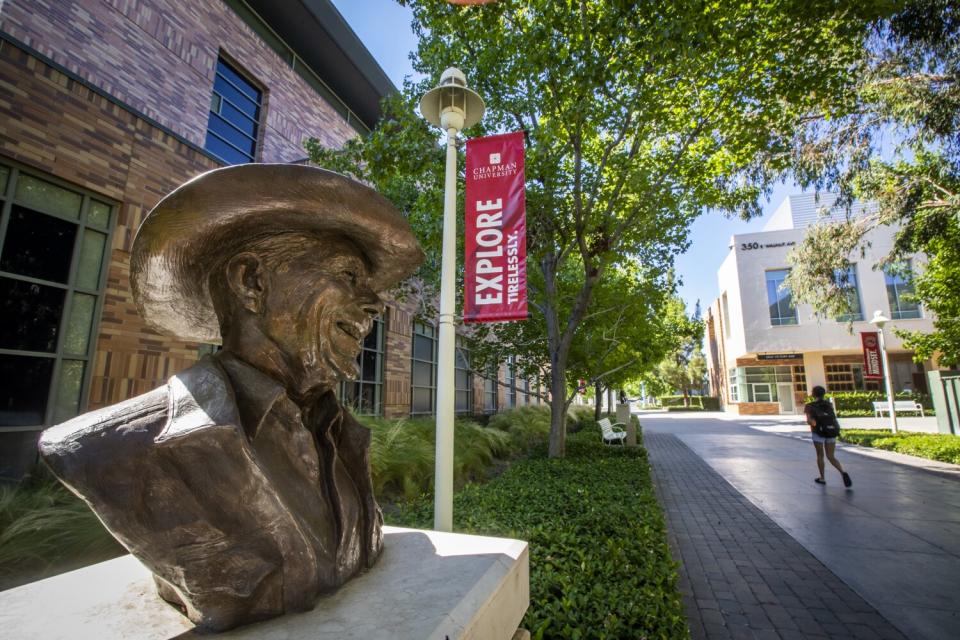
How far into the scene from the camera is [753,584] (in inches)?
182

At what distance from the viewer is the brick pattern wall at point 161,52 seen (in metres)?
5.48

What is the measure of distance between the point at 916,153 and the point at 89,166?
18069mm

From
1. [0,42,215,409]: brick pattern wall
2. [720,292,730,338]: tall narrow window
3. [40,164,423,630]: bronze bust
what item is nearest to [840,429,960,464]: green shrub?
[40,164,423,630]: bronze bust

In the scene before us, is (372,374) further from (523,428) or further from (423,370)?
(523,428)

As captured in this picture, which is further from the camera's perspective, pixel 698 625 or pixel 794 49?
pixel 794 49

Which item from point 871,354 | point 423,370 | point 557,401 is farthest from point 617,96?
point 871,354

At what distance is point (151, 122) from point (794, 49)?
29.4 feet

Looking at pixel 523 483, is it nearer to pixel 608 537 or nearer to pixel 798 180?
pixel 608 537

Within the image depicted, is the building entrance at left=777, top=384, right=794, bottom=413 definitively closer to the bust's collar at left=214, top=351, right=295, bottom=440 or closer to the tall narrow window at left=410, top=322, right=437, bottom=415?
the tall narrow window at left=410, top=322, right=437, bottom=415

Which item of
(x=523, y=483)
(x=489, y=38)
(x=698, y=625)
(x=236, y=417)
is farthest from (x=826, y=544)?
(x=489, y=38)

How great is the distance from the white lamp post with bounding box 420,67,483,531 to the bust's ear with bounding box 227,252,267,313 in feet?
6.44

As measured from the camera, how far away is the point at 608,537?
12.8 feet

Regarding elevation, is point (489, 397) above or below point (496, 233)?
below

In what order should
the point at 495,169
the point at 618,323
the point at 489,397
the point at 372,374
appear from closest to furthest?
the point at 495,169 < the point at 618,323 < the point at 372,374 < the point at 489,397
